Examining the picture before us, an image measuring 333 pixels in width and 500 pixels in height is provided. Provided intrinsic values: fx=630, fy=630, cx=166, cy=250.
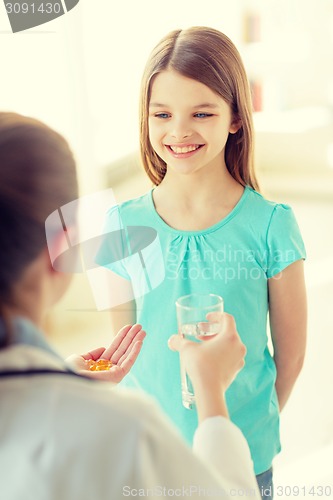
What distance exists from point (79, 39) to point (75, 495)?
1.69ft

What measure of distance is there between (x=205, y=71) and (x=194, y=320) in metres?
0.26

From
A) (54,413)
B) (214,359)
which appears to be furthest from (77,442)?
(214,359)

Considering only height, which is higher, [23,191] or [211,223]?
[23,191]

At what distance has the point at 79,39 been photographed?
72cm

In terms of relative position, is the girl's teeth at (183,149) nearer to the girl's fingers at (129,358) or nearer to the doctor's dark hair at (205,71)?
the doctor's dark hair at (205,71)

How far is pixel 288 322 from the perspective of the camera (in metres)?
0.74

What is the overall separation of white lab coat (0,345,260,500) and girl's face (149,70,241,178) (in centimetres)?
34

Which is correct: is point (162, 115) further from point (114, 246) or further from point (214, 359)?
point (214, 359)


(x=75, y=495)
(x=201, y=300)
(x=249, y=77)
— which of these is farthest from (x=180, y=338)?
(x=249, y=77)

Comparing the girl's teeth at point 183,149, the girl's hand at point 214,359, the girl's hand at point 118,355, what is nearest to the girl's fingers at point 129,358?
the girl's hand at point 118,355

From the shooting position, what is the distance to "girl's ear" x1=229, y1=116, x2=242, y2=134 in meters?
0.70

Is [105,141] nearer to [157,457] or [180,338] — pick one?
[180,338]

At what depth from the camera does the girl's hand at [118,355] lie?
1.97ft

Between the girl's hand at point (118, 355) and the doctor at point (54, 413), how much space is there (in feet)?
0.52
